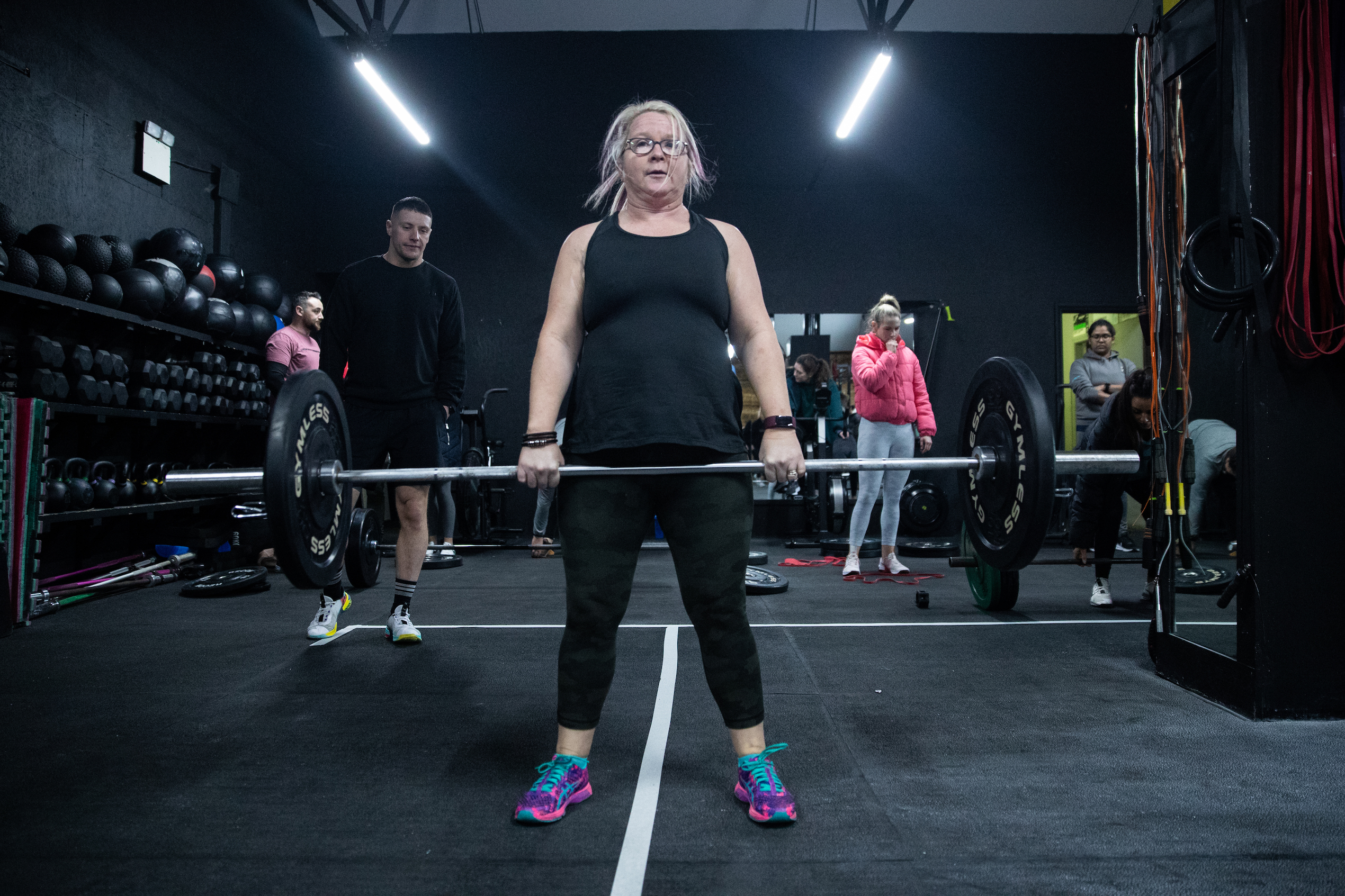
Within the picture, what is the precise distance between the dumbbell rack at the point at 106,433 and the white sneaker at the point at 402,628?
1574 millimetres

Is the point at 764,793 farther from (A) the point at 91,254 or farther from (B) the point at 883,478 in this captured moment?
(A) the point at 91,254

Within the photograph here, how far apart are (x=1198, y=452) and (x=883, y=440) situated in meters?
1.52

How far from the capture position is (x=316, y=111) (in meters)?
6.34

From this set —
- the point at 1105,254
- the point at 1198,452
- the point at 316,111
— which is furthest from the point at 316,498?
the point at 1105,254

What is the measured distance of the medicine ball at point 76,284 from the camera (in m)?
3.38

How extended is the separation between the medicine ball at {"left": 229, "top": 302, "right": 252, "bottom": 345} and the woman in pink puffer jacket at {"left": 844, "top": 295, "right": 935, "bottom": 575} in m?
3.64

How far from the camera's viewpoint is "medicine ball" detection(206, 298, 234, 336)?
4.34 metres

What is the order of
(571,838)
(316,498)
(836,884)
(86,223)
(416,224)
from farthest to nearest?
(86,223) < (416,224) < (316,498) < (571,838) < (836,884)

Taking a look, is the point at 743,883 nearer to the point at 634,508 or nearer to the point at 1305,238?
the point at 634,508

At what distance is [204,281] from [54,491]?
5.34 ft

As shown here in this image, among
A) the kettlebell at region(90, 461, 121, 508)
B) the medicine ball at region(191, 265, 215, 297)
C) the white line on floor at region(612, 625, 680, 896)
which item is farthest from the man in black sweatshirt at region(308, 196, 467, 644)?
the medicine ball at region(191, 265, 215, 297)

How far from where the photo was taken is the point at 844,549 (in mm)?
5027

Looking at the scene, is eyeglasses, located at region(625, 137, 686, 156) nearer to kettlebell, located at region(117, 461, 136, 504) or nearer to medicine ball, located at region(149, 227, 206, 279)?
kettlebell, located at region(117, 461, 136, 504)

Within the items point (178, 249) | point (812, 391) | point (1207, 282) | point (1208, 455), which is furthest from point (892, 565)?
point (178, 249)
